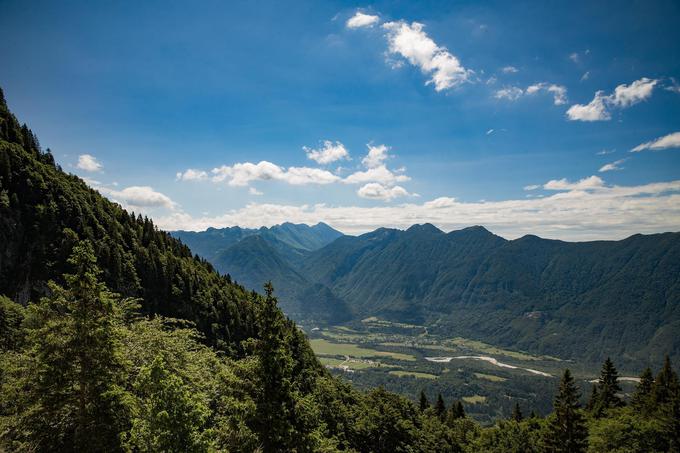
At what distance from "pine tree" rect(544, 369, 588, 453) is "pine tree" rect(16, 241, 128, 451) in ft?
195

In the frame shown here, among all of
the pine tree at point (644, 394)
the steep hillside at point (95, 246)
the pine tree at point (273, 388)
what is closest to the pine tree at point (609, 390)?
the pine tree at point (644, 394)

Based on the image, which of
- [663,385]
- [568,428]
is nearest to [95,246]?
[568,428]

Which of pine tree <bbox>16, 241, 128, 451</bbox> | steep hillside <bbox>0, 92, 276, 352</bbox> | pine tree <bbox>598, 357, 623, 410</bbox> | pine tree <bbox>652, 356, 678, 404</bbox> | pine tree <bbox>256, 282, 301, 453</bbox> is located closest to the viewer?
pine tree <bbox>16, 241, 128, 451</bbox>

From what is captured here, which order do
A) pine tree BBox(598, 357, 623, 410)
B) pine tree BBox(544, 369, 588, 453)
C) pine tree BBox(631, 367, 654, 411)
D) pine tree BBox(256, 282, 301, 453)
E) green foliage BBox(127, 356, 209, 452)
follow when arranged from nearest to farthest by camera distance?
green foliage BBox(127, 356, 209, 452) → pine tree BBox(256, 282, 301, 453) → pine tree BBox(544, 369, 588, 453) → pine tree BBox(631, 367, 654, 411) → pine tree BBox(598, 357, 623, 410)

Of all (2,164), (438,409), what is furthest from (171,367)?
(438,409)

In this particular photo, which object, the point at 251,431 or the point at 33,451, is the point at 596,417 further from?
the point at 33,451

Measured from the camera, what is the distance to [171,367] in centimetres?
2447

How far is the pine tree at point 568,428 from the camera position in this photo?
54375mm

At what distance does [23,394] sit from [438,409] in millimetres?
109365

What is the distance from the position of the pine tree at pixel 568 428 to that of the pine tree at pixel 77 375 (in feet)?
195

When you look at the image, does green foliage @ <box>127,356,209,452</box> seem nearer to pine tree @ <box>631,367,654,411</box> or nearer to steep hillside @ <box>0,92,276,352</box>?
steep hillside @ <box>0,92,276,352</box>

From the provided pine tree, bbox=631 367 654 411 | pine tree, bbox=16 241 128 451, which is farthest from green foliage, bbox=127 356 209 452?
pine tree, bbox=631 367 654 411

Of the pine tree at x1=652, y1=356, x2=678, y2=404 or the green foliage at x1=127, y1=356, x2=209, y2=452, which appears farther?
the pine tree at x1=652, y1=356, x2=678, y2=404

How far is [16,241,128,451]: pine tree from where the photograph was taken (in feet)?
56.3
